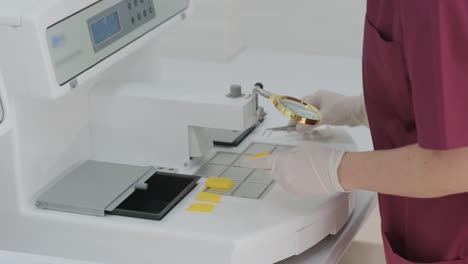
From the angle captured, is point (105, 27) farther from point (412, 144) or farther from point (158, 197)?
point (412, 144)

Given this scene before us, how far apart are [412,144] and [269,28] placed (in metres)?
1.20

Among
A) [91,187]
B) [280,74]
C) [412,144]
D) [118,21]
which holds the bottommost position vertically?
[280,74]

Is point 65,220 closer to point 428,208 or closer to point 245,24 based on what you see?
point 428,208

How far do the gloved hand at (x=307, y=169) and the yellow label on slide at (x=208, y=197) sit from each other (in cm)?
8

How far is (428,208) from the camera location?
1229mm

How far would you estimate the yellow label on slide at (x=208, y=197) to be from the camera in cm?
131

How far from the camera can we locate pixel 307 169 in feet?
4.11

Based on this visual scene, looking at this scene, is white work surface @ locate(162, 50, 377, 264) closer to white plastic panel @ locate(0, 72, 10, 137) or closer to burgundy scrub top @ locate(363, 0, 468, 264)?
burgundy scrub top @ locate(363, 0, 468, 264)

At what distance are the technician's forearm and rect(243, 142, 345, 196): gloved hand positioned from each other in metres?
0.05

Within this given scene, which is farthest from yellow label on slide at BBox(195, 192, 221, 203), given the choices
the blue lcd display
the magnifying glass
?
the blue lcd display

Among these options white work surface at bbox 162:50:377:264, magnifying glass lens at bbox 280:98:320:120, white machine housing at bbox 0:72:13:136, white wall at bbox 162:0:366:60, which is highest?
white machine housing at bbox 0:72:13:136

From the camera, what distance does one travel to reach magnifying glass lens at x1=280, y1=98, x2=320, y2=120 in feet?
4.47

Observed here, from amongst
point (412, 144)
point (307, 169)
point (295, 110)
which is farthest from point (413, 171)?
point (295, 110)

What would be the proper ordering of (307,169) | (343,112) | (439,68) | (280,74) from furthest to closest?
(280,74) → (343,112) → (307,169) → (439,68)
